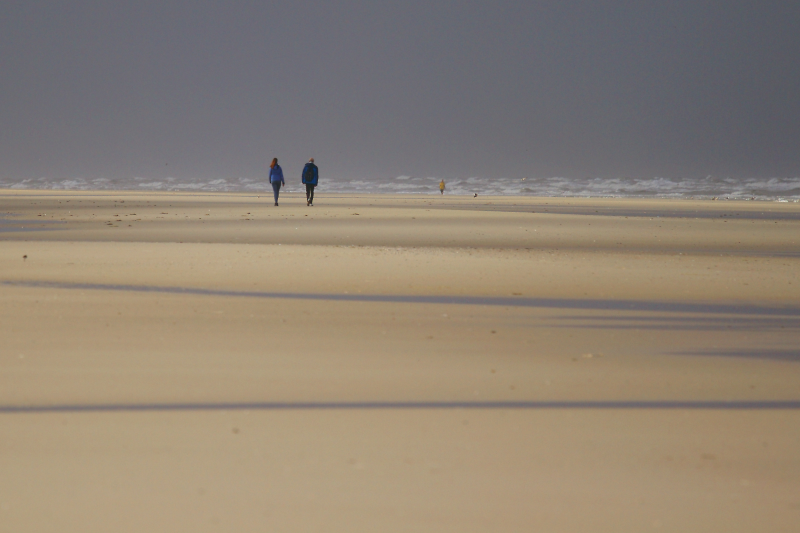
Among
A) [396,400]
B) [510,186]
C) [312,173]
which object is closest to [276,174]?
[312,173]

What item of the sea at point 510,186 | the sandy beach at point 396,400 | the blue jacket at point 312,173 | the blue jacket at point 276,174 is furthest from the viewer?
the sea at point 510,186

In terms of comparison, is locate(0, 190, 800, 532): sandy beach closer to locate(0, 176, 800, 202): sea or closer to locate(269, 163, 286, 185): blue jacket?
locate(269, 163, 286, 185): blue jacket

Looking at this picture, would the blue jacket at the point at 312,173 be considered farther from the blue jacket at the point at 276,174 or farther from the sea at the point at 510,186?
the sea at the point at 510,186

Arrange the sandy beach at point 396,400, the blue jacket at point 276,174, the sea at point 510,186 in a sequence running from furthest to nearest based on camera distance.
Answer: the sea at point 510,186
the blue jacket at point 276,174
the sandy beach at point 396,400

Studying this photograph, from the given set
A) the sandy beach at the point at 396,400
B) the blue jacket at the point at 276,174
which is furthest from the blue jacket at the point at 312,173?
the sandy beach at the point at 396,400

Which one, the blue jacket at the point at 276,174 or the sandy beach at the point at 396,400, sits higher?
the blue jacket at the point at 276,174

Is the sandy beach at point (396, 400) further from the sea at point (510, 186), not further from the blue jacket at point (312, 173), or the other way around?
the sea at point (510, 186)

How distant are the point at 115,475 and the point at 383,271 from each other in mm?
7433

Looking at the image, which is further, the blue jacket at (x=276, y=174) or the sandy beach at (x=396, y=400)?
the blue jacket at (x=276, y=174)

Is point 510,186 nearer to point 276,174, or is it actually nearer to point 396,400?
point 276,174

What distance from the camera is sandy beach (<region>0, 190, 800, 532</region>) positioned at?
3.42 metres

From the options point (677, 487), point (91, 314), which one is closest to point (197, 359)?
point (91, 314)

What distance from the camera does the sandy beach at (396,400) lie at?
3422 mm

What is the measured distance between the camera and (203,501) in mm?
3414
